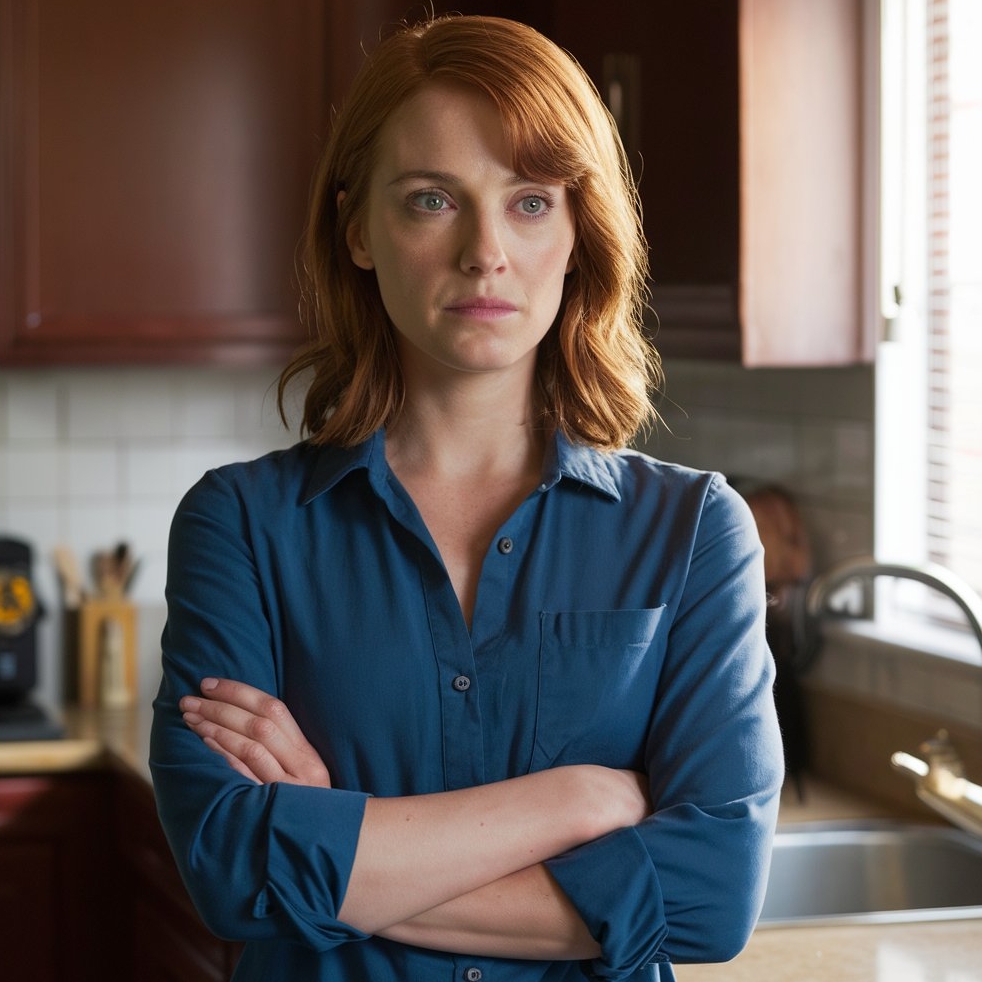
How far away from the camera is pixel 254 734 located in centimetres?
126

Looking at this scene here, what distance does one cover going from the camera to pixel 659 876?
121 cm

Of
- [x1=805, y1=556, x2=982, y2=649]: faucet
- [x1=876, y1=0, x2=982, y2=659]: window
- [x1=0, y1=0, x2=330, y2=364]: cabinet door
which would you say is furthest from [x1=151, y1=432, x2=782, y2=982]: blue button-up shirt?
[x1=0, y1=0, x2=330, y2=364]: cabinet door

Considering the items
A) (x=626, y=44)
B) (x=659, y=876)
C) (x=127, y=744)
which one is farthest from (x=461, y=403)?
(x=127, y=744)

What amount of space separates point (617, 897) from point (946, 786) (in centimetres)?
72

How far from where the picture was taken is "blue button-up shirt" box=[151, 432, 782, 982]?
3.95ft

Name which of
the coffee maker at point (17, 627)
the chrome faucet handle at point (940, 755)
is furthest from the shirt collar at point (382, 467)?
the coffee maker at point (17, 627)

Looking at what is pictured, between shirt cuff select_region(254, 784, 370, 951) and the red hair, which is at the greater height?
the red hair

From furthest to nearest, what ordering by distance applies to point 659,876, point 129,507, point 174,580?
1. point 129,507
2. point 174,580
3. point 659,876

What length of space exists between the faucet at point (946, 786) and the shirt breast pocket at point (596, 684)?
0.62 metres

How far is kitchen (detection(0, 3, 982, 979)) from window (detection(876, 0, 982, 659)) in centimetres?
6

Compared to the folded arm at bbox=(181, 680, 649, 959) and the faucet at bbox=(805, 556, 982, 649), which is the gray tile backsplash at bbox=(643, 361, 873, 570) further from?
the folded arm at bbox=(181, 680, 649, 959)

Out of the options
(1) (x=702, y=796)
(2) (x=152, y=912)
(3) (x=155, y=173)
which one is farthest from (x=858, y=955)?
(3) (x=155, y=173)

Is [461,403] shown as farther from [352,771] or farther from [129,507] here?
[129,507]

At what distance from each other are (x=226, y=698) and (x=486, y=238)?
0.44 meters
